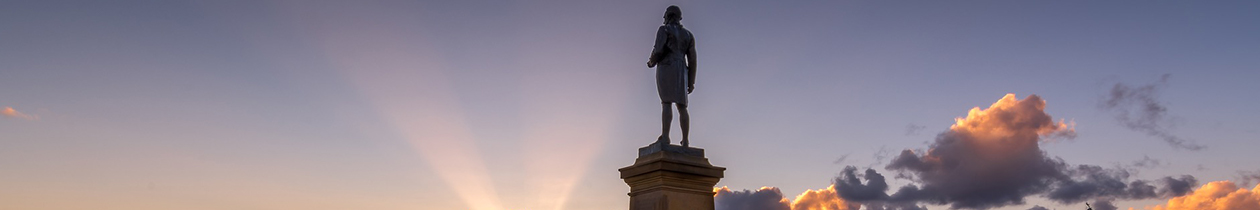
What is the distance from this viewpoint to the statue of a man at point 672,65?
14188mm

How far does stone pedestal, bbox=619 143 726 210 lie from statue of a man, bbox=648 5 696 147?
13.9 inches

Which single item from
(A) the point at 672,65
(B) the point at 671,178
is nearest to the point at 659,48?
(A) the point at 672,65

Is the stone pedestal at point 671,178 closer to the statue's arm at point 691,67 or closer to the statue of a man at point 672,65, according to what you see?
the statue of a man at point 672,65

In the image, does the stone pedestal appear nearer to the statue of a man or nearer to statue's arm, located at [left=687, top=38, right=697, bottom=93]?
the statue of a man

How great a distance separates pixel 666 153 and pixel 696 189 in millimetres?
696

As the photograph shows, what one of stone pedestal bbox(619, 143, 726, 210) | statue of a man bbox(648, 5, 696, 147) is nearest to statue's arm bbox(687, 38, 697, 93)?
statue of a man bbox(648, 5, 696, 147)

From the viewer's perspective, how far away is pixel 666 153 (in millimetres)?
13445

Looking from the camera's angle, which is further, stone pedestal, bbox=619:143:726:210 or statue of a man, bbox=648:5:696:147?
statue of a man, bbox=648:5:696:147

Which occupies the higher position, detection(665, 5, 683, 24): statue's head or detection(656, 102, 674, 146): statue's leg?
detection(665, 5, 683, 24): statue's head

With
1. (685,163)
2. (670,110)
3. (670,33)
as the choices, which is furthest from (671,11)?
(685,163)

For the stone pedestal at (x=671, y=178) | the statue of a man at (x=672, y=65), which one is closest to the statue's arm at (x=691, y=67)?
the statue of a man at (x=672, y=65)

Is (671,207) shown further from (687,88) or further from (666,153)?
(687,88)

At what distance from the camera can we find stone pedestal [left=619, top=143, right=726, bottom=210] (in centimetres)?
1332

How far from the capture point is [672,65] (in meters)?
14.3
